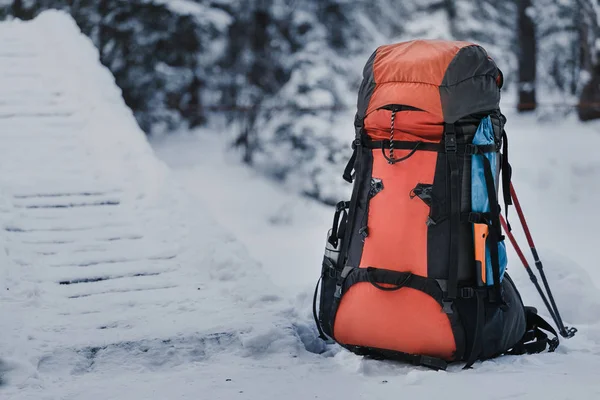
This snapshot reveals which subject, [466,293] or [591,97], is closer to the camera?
[466,293]

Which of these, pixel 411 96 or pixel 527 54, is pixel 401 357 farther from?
pixel 527 54

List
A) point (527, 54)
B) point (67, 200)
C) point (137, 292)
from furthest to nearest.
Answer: point (527, 54), point (67, 200), point (137, 292)

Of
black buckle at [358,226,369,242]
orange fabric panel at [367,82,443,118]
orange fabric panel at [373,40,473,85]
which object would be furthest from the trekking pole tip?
orange fabric panel at [373,40,473,85]

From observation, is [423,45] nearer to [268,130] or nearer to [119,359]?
[119,359]

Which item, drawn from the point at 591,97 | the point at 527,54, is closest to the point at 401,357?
the point at 591,97

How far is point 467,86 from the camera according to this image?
124 inches

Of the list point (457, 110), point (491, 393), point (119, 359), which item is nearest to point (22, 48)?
point (119, 359)

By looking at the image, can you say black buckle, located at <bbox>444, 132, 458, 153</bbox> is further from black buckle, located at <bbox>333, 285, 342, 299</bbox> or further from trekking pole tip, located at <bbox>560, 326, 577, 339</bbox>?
trekking pole tip, located at <bbox>560, 326, 577, 339</bbox>

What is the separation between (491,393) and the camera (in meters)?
2.75

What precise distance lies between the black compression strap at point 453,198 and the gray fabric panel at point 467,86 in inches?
3.1

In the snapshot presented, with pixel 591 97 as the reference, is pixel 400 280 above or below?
below

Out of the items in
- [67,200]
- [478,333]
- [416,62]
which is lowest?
[478,333]

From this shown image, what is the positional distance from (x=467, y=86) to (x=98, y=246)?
9.34 ft

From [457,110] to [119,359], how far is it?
1.91 m
